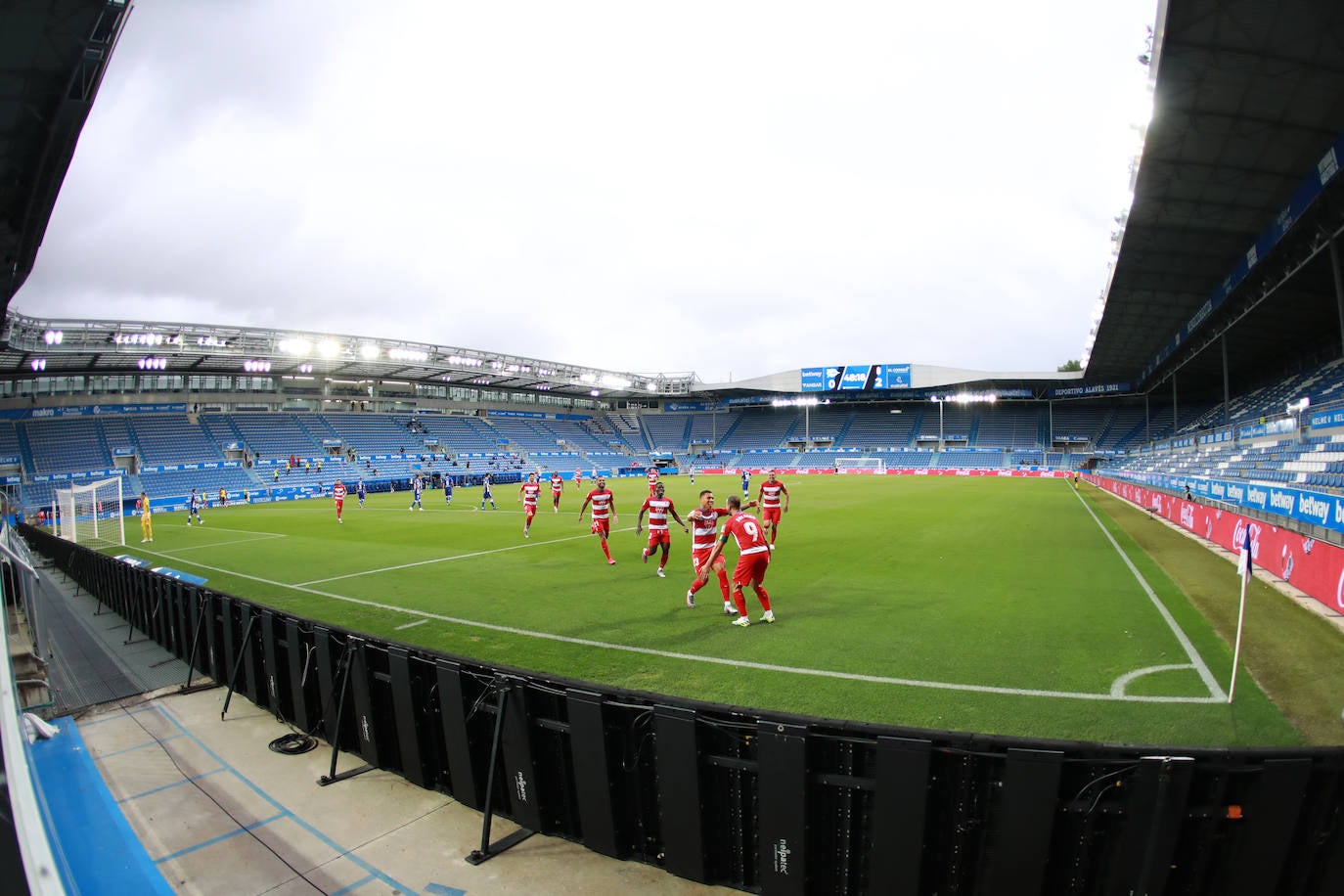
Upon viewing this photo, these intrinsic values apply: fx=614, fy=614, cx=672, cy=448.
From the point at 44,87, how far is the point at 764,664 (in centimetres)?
1274

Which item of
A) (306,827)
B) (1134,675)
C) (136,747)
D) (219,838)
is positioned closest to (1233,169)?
(1134,675)

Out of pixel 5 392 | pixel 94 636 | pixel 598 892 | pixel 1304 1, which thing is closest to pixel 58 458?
pixel 5 392

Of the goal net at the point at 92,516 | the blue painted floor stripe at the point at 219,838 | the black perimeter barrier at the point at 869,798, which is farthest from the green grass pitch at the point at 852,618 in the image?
the goal net at the point at 92,516

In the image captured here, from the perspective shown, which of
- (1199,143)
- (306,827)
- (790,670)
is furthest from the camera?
(1199,143)

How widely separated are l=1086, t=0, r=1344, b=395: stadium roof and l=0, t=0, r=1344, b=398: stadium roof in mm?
35

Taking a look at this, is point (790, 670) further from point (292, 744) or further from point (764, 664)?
point (292, 744)

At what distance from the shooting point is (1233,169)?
48.8 ft

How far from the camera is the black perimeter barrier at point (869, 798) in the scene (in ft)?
10.0

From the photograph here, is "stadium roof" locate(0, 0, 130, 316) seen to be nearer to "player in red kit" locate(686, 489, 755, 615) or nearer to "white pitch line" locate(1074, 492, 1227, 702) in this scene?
"player in red kit" locate(686, 489, 755, 615)

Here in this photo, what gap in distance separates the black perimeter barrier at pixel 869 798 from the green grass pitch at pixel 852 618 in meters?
2.61

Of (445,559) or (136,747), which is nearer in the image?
(136,747)

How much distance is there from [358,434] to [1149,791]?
6253 cm

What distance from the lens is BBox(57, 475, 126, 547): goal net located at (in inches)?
929

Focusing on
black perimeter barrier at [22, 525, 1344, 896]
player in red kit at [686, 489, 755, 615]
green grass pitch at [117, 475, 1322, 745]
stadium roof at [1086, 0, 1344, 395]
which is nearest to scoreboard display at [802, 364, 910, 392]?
stadium roof at [1086, 0, 1344, 395]
